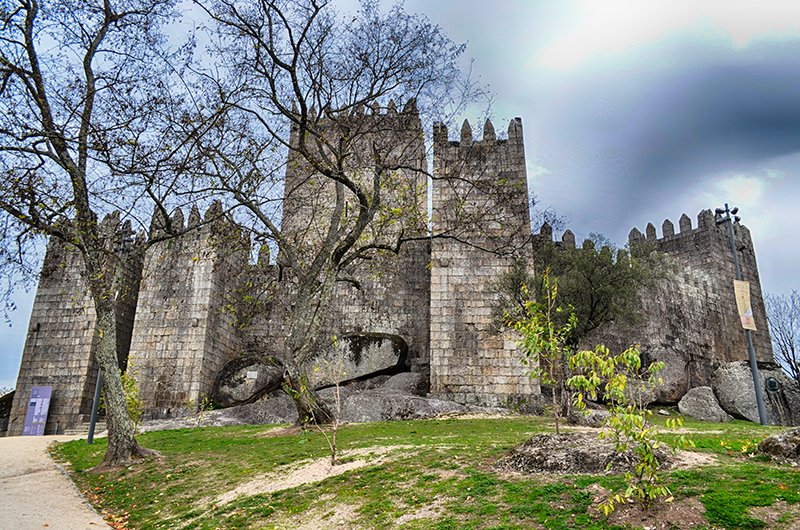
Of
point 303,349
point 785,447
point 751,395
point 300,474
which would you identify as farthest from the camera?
point 751,395

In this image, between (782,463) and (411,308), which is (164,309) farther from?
(782,463)

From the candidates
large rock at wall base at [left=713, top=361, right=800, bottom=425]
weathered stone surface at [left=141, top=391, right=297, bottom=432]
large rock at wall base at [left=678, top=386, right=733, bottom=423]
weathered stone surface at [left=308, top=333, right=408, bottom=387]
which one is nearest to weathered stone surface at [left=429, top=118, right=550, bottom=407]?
weathered stone surface at [left=308, top=333, right=408, bottom=387]

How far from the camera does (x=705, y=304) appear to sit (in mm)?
26953

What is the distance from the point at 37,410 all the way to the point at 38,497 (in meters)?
13.2

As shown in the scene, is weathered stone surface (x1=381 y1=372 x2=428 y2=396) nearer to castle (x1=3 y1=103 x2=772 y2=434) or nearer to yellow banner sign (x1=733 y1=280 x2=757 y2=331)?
castle (x1=3 y1=103 x2=772 y2=434)

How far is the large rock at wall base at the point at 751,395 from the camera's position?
66.3ft

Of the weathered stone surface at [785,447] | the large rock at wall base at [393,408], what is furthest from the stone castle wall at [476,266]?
the weathered stone surface at [785,447]

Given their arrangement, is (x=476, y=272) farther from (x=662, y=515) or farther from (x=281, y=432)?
(x=662, y=515)

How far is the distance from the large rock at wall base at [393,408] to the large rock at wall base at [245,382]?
3.72 m

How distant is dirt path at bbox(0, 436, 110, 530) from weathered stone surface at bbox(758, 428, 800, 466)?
30.0ft

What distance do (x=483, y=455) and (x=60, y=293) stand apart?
19.9 metres

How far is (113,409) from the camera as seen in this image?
12789 millimetres

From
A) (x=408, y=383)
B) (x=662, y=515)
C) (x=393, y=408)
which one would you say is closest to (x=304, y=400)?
(x=393, y=408)

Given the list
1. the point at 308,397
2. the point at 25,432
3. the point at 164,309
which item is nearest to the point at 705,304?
the point at 308,397
